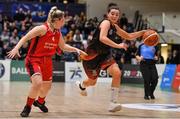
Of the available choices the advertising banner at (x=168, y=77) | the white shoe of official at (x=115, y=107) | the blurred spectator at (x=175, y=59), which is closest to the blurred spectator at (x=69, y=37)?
the blurred spectator at (x=175, y=59)

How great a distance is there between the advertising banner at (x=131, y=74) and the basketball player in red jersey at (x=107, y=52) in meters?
13.1

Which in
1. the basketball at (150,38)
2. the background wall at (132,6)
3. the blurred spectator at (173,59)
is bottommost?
the blurred spectator at (173,59)

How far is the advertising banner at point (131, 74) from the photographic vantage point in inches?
891

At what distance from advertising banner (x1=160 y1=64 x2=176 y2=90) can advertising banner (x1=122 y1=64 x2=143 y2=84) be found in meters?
2.55

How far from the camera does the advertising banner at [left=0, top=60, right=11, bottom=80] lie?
21453 millimetres

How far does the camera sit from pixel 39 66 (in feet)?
27.8

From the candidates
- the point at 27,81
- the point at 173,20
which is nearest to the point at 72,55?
the point at 27,81

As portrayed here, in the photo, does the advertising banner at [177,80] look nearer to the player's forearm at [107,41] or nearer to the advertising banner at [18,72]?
the advertising banner at [18,72]

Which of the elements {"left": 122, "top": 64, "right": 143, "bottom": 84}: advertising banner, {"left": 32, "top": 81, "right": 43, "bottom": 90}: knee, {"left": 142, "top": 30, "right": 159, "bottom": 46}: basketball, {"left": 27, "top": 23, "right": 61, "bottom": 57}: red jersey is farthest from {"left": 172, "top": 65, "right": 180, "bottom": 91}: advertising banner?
{"left": 32, "top": 81, "right": 43, "bottom": 90}: knee

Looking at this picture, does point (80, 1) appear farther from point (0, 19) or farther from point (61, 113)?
point (61, 113)

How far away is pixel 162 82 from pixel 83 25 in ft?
27.1

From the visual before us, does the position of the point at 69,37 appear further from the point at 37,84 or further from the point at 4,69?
the point at 37,84

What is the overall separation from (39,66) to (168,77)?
12.1m

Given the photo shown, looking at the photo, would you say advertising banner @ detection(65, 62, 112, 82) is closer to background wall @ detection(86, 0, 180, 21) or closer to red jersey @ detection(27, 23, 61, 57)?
background wall @ detection(86, 0, 180, 21)
